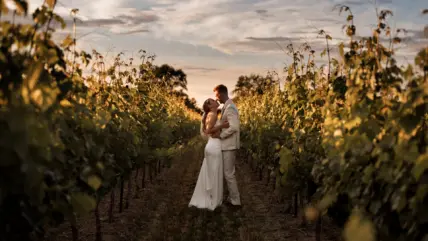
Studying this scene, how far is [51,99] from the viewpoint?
10.5 ft

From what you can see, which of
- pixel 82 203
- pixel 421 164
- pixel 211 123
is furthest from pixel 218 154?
pixel 421 164

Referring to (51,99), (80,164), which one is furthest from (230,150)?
(51,99)

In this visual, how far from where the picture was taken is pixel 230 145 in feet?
33.8

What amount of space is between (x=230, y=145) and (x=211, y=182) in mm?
767

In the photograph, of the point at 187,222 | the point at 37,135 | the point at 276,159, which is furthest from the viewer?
the point at 276,159

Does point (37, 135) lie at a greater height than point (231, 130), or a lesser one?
greater

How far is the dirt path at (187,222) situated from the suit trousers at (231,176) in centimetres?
23

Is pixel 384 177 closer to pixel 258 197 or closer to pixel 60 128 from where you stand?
pixel 60 128

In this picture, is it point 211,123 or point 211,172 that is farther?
point 211,123

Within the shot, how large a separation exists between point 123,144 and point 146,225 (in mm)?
1526

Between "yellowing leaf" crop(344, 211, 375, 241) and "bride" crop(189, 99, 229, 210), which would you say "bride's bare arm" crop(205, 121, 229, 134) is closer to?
"bride" crop(189, 99, 229, 210)

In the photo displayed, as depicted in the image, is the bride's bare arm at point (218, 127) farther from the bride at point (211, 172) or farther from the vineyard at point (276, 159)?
the vineyard at point (276, 159)

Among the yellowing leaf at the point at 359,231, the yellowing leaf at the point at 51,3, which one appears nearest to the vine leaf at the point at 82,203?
the yellowing leaf at the point at 51,3

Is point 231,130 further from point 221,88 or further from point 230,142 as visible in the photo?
point 221,88
